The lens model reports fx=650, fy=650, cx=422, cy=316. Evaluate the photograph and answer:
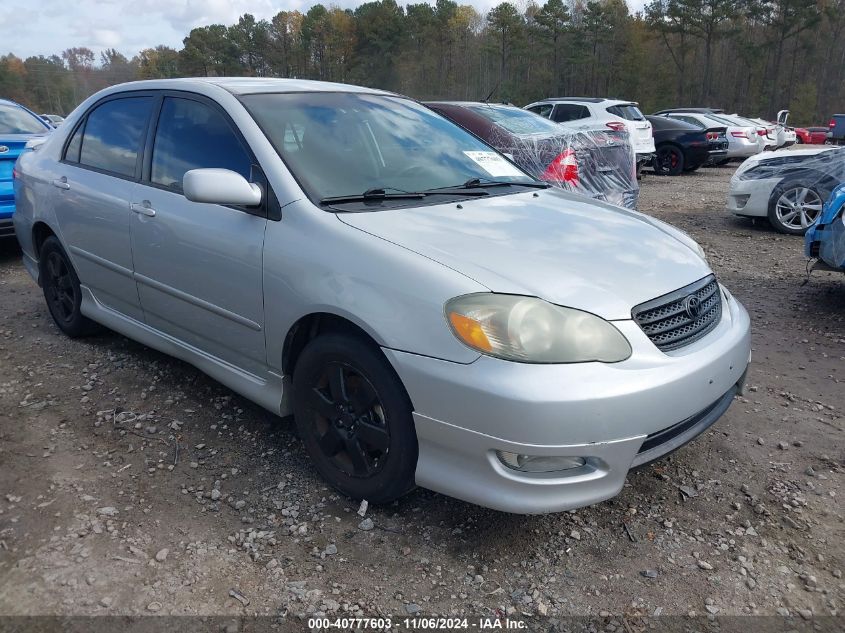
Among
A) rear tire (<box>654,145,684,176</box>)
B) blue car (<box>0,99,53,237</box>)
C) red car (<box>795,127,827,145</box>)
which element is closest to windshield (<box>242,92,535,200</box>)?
blue car (<box>0,99,53,237</box>)

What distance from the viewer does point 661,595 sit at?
2111 mm

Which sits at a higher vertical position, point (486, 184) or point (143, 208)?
point (486, 184)

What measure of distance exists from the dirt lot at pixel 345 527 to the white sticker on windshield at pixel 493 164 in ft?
5.35

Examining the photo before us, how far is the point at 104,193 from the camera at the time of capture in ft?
11.7

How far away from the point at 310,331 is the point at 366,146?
95 centimetres

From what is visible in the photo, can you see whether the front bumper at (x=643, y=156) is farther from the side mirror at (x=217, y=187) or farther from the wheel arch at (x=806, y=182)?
the side mirror at (x=217, y=187)

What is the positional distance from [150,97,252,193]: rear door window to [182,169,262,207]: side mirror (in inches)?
8.5

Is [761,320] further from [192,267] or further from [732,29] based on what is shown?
[732,29]

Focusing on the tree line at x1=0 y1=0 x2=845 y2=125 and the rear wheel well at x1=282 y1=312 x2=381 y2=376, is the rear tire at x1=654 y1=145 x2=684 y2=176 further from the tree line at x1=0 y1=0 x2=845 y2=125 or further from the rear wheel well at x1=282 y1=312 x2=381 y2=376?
the tree line at x1=0 y1=0 x2=845 y2=125

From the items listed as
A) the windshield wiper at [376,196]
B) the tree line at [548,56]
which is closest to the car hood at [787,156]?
the windshield wiper at [376,196]

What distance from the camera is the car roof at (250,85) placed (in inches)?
123

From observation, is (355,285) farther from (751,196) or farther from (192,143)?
(751,196)

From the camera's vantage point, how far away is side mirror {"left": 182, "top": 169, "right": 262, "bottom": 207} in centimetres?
255

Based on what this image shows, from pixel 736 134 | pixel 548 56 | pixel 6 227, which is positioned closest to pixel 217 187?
pixel 6 227
